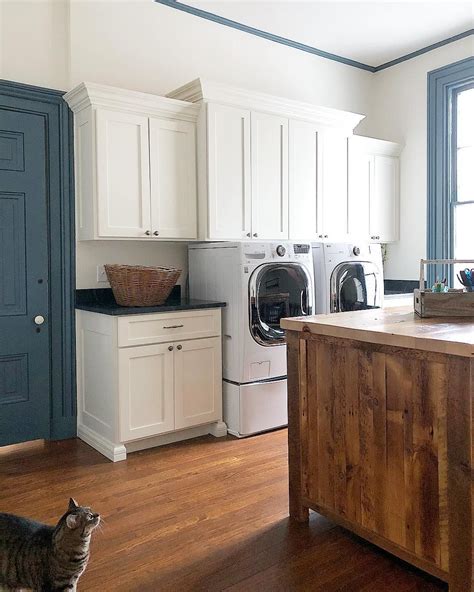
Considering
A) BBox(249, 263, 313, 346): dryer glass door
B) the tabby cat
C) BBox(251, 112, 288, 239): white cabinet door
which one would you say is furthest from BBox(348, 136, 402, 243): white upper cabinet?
the tabby cat

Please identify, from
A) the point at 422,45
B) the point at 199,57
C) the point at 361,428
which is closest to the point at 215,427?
the point at 361,428

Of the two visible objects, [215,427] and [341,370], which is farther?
[215,427]

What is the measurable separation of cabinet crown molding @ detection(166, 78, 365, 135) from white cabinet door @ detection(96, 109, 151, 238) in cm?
41

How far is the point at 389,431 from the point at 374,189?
3.13m

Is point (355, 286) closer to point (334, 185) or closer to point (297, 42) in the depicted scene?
point (334, 185)

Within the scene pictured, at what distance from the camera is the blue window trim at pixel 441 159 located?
14.9ft

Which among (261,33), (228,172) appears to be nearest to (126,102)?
(228,172)

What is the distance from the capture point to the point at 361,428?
2049 mm

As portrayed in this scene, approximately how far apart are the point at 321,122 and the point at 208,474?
8.91 feet

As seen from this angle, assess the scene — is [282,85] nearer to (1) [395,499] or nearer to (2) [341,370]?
(2) [341,370]

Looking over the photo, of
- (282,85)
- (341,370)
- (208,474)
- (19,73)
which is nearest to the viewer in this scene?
(341,370)

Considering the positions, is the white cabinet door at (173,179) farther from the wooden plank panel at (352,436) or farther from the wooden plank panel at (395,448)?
the wooden plank panel at (395,448)

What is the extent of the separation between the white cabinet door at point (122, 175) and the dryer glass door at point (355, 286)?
1.40 meters

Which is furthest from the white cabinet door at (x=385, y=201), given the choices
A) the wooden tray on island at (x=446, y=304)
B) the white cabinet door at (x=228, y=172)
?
the wooden tray on island at (x=446, y=304)
